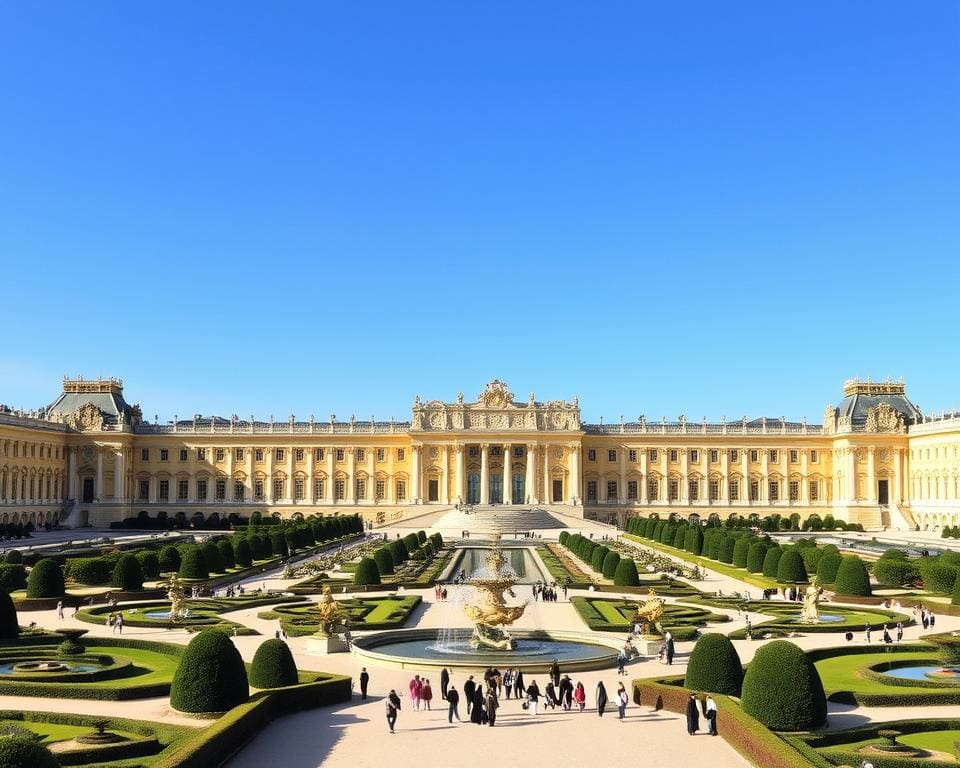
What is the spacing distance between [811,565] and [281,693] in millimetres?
31134

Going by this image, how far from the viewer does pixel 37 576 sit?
115 feet

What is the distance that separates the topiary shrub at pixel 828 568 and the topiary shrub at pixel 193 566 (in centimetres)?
2367

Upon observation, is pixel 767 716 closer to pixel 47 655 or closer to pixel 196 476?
pixel 47 655

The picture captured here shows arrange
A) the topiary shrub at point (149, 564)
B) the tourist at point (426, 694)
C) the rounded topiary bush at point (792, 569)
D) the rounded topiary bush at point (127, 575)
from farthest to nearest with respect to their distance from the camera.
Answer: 1. the topiary shrub at point (149, 564)
2. the rounded topiary bush at point (792, 569)
3. the rounded topiary bush at point (127, 575)
4. the tourist at point (426, 694)

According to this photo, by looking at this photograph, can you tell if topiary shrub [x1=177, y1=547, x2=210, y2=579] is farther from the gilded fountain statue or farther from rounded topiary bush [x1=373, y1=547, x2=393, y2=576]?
the gilded fountain statue

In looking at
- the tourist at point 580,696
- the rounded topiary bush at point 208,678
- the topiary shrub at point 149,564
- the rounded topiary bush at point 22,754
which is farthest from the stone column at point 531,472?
the rounded topiary bush at point 22,754

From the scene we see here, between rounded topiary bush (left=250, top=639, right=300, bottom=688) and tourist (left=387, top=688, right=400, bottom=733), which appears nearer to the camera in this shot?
tourist (left=387, top=688, right=400, bottom=733)

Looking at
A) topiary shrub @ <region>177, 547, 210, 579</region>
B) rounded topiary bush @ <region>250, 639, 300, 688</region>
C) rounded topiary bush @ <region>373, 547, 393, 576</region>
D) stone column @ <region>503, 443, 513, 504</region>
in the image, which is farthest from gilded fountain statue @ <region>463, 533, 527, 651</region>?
stone column @ <region>503, 443, 513, 504</region>

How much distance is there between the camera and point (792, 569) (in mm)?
40906

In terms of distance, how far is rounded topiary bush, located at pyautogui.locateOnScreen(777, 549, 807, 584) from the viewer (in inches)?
1609

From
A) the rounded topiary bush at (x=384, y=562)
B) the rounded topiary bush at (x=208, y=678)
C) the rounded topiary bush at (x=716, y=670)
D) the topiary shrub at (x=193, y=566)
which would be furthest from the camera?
the rounded topiary bush at (x=384, y=562)

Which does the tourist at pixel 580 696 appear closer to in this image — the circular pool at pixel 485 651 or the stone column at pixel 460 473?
the circular pool at pixel 485 651

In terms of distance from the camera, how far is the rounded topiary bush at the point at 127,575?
37156mm

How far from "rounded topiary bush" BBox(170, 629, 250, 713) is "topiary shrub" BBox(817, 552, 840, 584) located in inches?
1065
